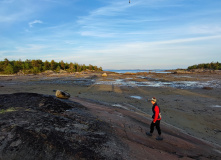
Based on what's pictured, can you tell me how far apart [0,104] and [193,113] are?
12.3m

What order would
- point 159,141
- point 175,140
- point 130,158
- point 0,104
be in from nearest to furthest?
point 130,158 → point 159,141 → point 175,140 → point 0,104

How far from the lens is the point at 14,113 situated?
4.82 metres

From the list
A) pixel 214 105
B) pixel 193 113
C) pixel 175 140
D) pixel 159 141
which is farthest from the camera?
pixel 214 105

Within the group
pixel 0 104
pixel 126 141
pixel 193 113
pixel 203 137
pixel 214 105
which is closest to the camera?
pixel 126 141

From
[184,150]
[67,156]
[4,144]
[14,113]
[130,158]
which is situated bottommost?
[184,150]

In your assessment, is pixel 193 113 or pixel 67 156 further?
pixel 193 113

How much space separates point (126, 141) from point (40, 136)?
2688 millimetres

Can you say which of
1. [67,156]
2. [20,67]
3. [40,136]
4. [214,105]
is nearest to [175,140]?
[67,156]

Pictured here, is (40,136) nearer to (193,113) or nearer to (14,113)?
(14,113)

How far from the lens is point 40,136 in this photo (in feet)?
12.0

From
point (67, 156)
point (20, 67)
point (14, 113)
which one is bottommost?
point (67, 156)

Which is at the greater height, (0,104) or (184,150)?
(0,104)

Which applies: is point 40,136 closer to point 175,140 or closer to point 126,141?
point 126,141

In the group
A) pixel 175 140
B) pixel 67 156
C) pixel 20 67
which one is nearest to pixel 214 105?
pixel 175 140
